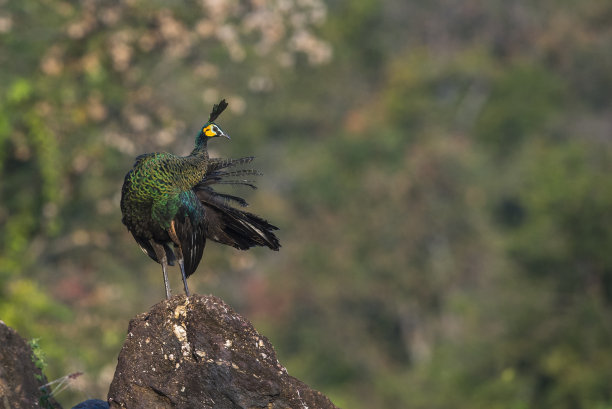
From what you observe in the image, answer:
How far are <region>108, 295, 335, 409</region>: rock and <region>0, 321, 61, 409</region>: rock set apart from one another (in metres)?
0.75

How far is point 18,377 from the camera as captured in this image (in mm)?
8914

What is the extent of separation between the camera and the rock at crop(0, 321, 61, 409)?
871 centimetres

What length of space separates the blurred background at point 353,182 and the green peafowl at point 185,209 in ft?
7.35

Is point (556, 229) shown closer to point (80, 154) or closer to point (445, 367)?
point (445, 367)

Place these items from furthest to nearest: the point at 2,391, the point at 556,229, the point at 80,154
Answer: the point at 556,229 → the point at 80,154 → the point at 2,391

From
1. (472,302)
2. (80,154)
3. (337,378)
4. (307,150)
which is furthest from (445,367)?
(307,150)

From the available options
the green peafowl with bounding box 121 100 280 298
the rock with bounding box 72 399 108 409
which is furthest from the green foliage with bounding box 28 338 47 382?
the green peafowl with bounding box 121 100 280 298

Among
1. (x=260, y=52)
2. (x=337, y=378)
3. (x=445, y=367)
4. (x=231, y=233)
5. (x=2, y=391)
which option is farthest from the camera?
(x=337, y=378)

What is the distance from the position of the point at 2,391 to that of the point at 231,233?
6.27 ft

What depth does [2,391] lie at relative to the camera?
28.3 ft

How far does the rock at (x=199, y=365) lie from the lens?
8328mm

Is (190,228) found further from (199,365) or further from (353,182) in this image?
(353,182)

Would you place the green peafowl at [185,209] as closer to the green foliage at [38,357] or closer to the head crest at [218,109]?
the head crest at [218,109]

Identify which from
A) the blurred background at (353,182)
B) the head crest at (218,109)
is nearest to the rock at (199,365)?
the head crest at (218,109)
